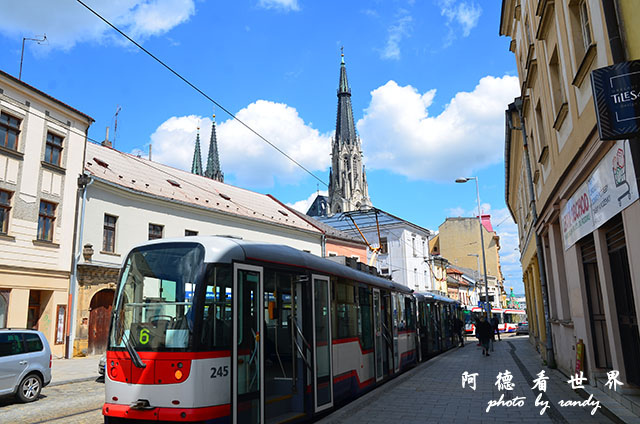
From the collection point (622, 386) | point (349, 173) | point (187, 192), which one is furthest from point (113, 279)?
point (349, 173)

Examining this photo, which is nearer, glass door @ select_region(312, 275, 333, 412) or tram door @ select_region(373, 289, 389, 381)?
glass door @ select_region(312, 275, 333, 412)

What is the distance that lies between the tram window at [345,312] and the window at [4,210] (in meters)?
14.3

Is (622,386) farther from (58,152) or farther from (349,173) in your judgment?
(349,173)

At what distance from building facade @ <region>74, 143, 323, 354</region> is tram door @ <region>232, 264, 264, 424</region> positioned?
28.1 feet

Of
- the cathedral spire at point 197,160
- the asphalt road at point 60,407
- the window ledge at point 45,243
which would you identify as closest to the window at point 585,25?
the asphalt road at point 60,407

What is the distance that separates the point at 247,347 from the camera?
6.87 m

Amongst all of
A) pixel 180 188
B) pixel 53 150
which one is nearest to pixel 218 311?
pixel 53 150

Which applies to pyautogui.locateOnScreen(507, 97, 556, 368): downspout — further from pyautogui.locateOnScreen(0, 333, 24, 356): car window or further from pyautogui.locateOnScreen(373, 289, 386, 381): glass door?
pyautogui.locateOnScreen(0, 333, 24, 356): car window

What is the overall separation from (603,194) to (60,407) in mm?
10786

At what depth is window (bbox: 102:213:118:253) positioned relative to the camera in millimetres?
21969

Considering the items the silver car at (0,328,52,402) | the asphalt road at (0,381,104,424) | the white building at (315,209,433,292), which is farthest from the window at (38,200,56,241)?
the white building at (315,209,433,292)

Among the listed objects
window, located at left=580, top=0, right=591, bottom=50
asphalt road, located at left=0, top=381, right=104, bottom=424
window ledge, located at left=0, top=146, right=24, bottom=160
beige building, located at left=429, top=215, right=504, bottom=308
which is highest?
beige building, located at left=429, top=215, right=504, bottom=308

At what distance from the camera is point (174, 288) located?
6574 millimetres

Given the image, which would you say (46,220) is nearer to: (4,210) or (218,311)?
(4,210)
